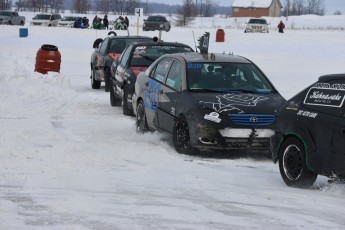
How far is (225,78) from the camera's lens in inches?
431

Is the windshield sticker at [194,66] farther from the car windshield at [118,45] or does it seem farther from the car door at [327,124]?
the car windshield at [118,45]

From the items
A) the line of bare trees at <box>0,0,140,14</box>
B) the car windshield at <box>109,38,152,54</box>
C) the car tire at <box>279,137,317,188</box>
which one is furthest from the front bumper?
the line of bare trees at <box>0,0,140,14</box>

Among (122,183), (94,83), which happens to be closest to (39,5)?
(94,83)

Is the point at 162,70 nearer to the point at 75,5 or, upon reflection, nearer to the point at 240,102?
the point at 240,102

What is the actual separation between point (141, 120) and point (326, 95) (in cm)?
498

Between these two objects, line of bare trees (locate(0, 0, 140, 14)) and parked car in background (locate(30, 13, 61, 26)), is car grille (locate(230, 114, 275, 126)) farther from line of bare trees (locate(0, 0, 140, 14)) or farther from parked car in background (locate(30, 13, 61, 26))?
line of bare trees (locate(0, 0, 140, 14))

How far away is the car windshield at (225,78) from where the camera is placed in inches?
422

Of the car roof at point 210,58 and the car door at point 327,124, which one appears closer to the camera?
the car door at point 327,124

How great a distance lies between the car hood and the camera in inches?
385

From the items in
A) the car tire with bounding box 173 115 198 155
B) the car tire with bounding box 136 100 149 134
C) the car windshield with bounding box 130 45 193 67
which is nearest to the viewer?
the car tire with bounding box 173 115 198 155

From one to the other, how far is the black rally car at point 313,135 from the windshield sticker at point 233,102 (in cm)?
152

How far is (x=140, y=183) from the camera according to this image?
312 inches

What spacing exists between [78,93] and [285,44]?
28.6 metres

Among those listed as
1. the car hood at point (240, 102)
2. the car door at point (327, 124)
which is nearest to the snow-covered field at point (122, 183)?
the car door at point (327, 124)
